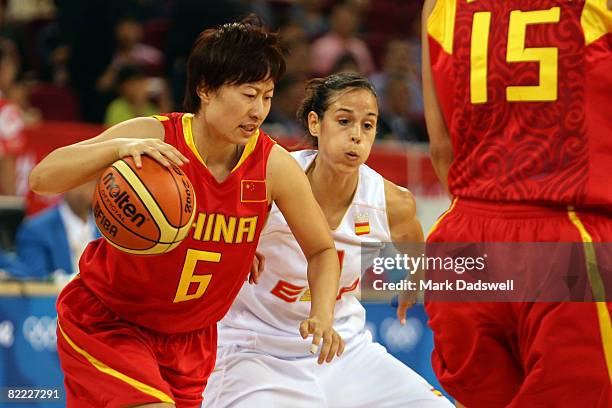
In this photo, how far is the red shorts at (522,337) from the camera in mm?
3234

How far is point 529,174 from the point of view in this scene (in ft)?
11.0

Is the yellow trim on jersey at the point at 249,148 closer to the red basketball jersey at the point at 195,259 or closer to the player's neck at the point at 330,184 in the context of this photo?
the red basketball jersey at the point at 195,259

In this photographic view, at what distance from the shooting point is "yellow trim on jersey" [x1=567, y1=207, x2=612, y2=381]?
127 inches

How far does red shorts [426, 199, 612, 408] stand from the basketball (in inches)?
33.6

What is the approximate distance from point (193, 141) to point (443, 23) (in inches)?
40.8

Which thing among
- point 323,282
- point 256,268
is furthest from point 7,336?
point 323,282

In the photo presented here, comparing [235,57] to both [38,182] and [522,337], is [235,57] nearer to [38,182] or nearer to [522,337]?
[38,182]

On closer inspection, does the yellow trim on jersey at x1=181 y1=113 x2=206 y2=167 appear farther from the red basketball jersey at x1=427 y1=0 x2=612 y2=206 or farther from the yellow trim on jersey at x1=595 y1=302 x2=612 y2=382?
the yellow trim on jersey at x1=595 y1=302 x2=612 y2=382

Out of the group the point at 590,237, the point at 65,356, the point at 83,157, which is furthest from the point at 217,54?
the point at 590,237

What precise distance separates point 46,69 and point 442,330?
8.98 metres

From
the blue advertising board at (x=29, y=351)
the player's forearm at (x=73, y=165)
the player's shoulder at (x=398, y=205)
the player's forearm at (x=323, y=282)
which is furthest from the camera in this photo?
the blue advertising board at (x=29, y=351)

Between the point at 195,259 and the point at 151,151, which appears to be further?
the point at 195,259

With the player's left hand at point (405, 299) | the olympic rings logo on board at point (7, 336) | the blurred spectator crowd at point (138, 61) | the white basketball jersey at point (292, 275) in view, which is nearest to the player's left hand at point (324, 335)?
the white basketball jersey at point (292, 275)

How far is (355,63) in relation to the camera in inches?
432
